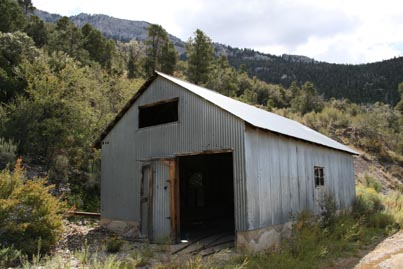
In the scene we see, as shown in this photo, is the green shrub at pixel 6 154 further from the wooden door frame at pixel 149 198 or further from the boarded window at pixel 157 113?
the wooden door frame at pixel 149 198

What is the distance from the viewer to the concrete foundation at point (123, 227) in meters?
12.5

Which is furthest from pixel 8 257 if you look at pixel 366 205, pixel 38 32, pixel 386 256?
pixel 38 32

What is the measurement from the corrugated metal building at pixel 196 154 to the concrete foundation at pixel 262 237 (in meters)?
0.03

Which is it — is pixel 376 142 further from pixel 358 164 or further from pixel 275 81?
pixel 275 81

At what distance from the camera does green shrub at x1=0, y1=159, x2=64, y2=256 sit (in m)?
9.38

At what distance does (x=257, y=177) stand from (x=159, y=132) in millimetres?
3928

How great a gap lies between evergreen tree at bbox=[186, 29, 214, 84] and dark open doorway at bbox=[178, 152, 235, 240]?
20567 millimetres

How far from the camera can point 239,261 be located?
8.84 metres

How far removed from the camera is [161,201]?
467 inches

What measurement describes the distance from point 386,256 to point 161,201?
22.7 feet

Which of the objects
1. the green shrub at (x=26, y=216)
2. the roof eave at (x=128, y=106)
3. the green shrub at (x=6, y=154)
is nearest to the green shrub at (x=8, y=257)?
the green shrub at (x=26, y=216)

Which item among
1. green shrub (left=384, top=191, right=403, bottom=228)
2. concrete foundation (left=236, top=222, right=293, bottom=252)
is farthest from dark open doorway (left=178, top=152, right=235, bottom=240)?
green shrub (left=384, top=191, right=403, bottom=228)

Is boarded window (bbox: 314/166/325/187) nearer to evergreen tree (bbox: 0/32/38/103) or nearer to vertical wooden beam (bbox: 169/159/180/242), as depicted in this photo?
vertical wooden beam (bbox: 169/159/180/242)

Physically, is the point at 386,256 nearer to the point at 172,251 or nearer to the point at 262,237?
the point at 262,237
